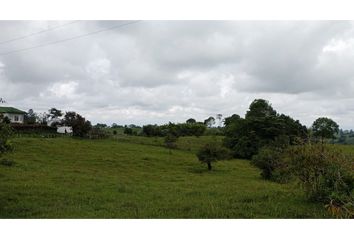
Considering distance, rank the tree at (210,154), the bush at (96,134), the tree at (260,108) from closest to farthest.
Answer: the tree at (210,154), the bush at (96,134), the tree at (260,108)

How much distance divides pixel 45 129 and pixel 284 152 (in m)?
52.3

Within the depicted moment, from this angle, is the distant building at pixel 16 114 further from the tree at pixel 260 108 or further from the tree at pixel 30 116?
the tree at pixel 260 108

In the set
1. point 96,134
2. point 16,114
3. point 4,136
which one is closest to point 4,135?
point 4,136

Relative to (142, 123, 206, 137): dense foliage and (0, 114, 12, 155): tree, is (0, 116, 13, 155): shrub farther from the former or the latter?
(142, 123, 206, 137): dense foliage

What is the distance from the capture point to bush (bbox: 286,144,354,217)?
10.7 m

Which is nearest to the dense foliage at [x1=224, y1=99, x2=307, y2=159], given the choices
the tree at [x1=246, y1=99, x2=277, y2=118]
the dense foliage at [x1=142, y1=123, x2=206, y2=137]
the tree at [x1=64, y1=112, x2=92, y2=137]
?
the tree at [x1=246, y1=99, x2=277, y2=118]

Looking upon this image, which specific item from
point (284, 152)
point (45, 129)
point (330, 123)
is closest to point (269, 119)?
point (330, 123)

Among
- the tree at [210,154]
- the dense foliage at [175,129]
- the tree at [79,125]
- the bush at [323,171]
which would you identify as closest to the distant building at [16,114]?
the tree at [79,125]

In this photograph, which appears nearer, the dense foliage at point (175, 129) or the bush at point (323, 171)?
the bush at point (323, 171)

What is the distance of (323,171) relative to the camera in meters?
11.3

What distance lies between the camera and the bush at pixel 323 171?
1068cm

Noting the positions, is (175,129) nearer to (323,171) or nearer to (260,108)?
(260,108)

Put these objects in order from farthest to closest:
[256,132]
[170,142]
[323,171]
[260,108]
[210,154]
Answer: [260,108] < [256,132] < [170,142] < [210,154] < [323,171]

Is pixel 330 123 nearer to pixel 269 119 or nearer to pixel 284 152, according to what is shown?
pixel 269 119
